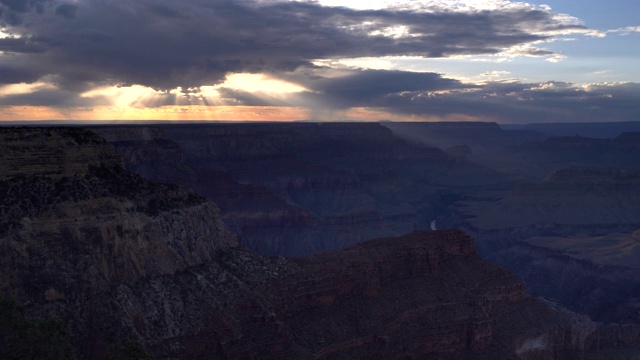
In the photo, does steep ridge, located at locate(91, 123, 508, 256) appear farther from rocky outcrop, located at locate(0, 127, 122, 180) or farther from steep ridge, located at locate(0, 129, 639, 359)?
rocky outcrop, located at locate(0, 127, 122, 180)

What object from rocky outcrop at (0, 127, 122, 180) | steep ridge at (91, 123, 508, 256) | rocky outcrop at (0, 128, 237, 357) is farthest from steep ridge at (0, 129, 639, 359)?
steep ridge at (91, 123, 508, 256)

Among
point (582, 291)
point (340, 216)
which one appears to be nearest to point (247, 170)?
point (340, 216)

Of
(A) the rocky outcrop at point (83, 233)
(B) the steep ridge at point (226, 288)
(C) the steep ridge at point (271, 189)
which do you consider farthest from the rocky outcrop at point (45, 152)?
(C) the steep ridge at point (271, 189)

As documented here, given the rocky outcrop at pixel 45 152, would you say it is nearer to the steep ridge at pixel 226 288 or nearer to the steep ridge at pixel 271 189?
the steep ridge at pixel 226 288

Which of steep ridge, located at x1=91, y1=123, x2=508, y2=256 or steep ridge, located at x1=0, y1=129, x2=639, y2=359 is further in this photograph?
steep ridge, located at x1=91, y1=123, x2=508, y2=256

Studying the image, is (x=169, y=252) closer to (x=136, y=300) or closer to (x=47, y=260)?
(x=136, y=300)

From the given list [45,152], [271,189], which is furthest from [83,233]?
[271,189]

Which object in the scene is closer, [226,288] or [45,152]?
[45,152]

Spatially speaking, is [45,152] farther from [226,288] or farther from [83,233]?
[226,288]
